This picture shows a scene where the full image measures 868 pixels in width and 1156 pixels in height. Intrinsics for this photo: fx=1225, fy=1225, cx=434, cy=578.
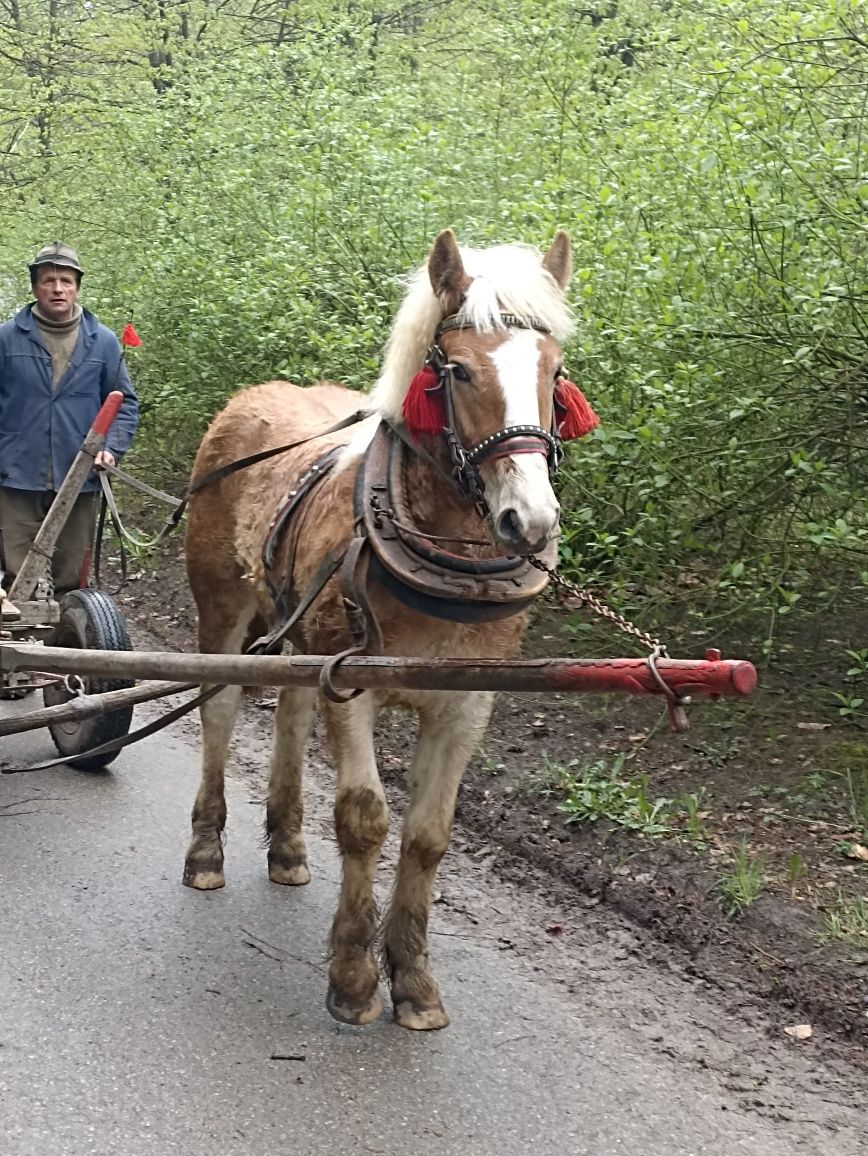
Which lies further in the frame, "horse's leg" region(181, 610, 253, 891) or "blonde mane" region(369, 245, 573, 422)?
"horse's leg" region(181, 610, 253, 891)

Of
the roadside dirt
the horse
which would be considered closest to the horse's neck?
the horse

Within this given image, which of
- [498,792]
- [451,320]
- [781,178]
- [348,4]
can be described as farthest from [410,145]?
[348,4]

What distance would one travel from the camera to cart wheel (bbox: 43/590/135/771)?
5473mm

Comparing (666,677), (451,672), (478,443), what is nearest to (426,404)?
(478,443)

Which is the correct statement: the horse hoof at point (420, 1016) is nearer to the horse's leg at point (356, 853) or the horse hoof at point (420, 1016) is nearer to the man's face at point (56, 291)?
the horse's leg at point (356, 853)

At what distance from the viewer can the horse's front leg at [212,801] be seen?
463cm

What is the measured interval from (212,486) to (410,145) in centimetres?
405

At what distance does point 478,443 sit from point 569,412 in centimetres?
32

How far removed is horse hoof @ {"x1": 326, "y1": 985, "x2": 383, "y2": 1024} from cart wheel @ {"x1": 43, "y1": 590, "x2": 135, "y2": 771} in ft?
6.83

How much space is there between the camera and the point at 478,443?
306 centimetres

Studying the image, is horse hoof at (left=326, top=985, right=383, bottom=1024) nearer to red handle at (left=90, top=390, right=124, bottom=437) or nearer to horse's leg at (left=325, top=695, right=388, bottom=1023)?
horse's leg at (left=325, top=695, right=388, bottom=1023)

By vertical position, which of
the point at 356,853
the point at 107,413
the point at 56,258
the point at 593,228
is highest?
the point at 593,228

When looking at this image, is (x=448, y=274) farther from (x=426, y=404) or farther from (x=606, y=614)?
(x=606, y=614)

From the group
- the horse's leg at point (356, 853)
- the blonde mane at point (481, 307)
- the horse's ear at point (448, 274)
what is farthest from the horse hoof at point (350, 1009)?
the horse's ear at point (448, 274)
